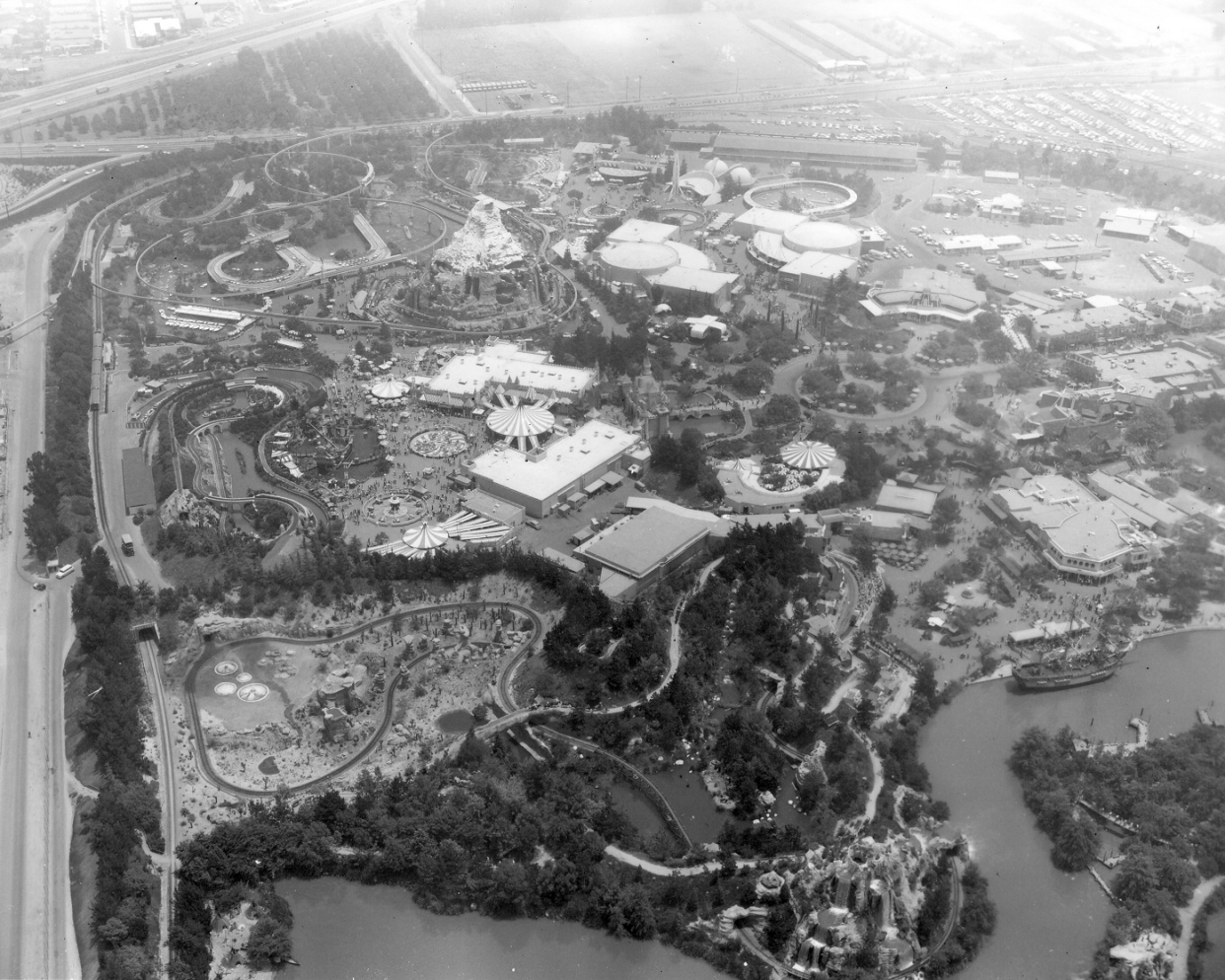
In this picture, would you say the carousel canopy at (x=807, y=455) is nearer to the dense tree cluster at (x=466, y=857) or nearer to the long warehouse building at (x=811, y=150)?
the dense tree cluster at (x=466, y=857)

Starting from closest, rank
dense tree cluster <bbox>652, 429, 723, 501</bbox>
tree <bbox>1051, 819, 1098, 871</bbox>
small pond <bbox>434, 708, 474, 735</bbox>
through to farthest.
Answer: tree <bbox>1051, 819, 1098, 871</bbox>
small pond <bbox>434, 708, 474, 735</bbox>
dense tree cluster <bbox>652, 429, 723, 501</bbox>

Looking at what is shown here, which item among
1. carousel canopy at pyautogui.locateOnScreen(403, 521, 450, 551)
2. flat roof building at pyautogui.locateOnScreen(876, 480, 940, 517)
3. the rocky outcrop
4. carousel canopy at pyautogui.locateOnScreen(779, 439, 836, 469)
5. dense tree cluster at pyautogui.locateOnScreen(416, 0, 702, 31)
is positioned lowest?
flat roof building at pyautogui.locateOnScreen(876, 480, 940, 517)

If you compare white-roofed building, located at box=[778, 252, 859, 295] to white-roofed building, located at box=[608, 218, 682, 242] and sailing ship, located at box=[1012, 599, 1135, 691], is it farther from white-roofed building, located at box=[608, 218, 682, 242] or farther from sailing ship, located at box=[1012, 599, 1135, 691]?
sailing ship, located at box=[1012, 599, 1135, 691]

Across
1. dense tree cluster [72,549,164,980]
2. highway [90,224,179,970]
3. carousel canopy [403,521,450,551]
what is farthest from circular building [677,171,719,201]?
dense tree cluster [72,549,164,980]

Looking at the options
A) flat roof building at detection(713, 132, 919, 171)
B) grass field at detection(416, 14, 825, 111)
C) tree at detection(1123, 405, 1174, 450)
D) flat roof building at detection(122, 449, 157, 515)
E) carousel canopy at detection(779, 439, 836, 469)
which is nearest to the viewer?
flat roof building at detection(122, 449, 157, 515)

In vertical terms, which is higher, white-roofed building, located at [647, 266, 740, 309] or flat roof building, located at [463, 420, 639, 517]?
white-roofed building, located at [647, 266, 740, 309]

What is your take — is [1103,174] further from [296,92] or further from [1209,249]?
[296,92]

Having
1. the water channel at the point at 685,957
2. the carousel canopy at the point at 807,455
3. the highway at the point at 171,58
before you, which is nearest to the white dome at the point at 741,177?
the carousel canopy at the point at 807,455
